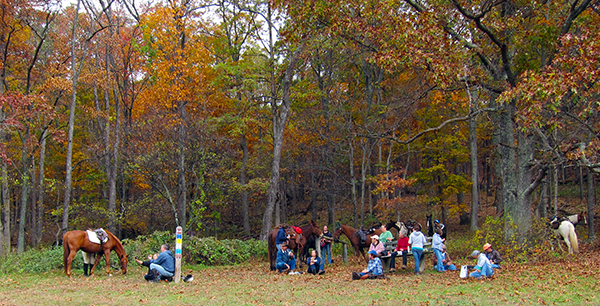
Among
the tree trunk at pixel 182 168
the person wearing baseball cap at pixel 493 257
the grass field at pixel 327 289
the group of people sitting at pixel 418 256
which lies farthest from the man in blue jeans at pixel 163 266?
the person wearing baseball cap at pixel 493 257

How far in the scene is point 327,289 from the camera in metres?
10.3

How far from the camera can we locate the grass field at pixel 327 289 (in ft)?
28.6

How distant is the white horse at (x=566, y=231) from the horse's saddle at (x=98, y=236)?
1491 centimetres

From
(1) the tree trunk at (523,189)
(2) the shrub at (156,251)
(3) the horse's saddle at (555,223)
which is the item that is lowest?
(2) the shrub at (156,251)

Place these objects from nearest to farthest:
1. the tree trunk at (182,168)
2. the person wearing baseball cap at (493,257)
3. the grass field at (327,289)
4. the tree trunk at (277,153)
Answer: the grass field at (327,289)
the person wearing baseball cap at (493,257)
the tree trunk at (182,168)
the tree trunk at (277,153)

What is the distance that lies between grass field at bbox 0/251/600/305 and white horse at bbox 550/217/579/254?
5.09 ft

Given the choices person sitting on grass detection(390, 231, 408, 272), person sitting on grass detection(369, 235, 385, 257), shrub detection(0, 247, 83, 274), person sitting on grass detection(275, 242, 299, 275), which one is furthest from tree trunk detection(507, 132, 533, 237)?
shrub detection(0, 247, 83, 274)

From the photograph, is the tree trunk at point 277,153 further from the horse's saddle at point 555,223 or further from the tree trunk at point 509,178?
the horse's saddle at point 555,223

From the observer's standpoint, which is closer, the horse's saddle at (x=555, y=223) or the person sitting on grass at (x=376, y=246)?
the person sitting on grass at (x=376, y=246)

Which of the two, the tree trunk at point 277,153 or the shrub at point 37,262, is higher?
the tree trunk at point 277,153

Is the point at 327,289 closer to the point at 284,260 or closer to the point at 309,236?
the point at 284,260

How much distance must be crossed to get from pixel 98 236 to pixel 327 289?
25.0 feet

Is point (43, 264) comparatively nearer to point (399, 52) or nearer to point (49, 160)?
point (399, 52)

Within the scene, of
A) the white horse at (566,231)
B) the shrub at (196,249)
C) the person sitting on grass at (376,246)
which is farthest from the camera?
the shrub at (196,249)
